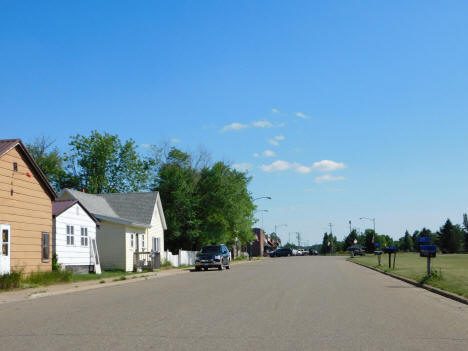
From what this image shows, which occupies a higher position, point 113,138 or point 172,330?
point 113,138

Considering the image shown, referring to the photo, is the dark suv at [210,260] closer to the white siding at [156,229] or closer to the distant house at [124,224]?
the distant house at [124,224]

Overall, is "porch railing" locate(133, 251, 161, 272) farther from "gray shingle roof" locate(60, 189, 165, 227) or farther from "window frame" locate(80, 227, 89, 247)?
"window frame" locate(80, 227, 89, 247)

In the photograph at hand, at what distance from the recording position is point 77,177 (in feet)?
227

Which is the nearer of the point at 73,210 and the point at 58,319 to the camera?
the point at 58,319

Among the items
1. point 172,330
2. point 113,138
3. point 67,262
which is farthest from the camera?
point 113,138

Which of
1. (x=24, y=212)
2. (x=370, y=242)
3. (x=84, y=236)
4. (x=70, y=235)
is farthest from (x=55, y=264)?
(x=370, y=242)

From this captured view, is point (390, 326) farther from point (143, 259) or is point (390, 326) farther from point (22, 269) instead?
point (143, 259)

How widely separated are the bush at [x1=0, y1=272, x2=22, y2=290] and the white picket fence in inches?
924

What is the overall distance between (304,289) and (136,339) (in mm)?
11372

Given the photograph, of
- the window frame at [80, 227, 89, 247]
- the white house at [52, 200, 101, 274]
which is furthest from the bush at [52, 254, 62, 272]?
the window frame at [80, 227, 89, 247]

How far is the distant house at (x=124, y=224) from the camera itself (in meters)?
36.9

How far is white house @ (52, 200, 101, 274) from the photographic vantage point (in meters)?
28.4

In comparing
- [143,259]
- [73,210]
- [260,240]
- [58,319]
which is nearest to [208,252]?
[143,259]

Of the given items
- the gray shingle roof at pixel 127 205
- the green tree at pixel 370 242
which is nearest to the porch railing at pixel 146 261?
the gray shingle roof at pixel 127 205
